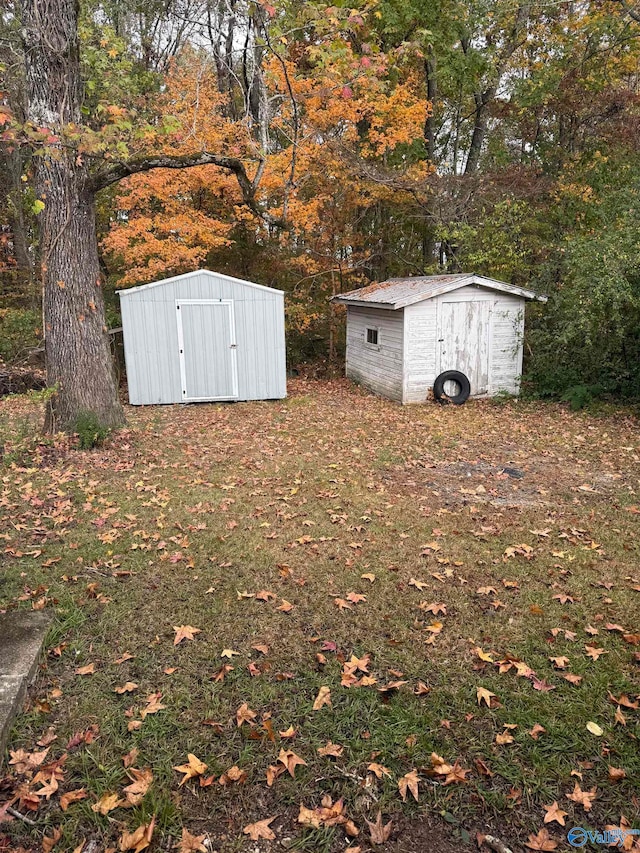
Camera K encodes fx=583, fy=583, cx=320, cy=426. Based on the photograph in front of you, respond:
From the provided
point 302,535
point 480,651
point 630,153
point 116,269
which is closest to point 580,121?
point 630,153

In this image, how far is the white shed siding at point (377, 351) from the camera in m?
12.5

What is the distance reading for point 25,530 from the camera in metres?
5.23

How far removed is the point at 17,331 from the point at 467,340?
11818 mm

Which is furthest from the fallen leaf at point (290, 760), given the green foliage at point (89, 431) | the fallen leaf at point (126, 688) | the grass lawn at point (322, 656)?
the green foliage at point (89, 431)

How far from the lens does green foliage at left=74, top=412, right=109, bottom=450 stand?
7.82 metres

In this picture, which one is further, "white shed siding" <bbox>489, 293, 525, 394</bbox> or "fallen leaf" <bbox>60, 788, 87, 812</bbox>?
"white shed siding" <bbox>489, 293, 525, 394</bbox>

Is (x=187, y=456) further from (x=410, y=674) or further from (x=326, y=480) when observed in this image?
(x=410, y=674)

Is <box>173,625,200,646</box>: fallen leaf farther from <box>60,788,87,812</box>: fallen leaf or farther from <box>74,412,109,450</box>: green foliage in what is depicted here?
<box>74,412,109,450</box>: green foliage

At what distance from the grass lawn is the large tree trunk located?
4.35ft

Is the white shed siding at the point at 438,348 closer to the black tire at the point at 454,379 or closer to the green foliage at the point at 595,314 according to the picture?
the black tire at the point at 454,379

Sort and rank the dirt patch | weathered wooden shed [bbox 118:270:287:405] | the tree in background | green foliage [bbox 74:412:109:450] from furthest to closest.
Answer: the tree in background
weathered wooden shed [bbox 118:270:287:405]
green foliage [bbox 74:412:109:450]
the dirt patch

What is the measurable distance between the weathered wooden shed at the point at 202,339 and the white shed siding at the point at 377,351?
2317 millimetres

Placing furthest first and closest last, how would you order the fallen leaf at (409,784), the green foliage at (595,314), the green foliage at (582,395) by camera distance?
the green foliage at (582,395)
the green foliage at (595,314)
the fallen leaf at (409,784)

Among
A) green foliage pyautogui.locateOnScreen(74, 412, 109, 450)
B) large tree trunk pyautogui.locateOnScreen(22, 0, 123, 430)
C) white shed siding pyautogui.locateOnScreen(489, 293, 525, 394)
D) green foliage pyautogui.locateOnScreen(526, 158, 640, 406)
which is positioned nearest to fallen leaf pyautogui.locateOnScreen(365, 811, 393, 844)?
green foliage pyautogui.locateOnScreen(74, 412, 109, 450)
